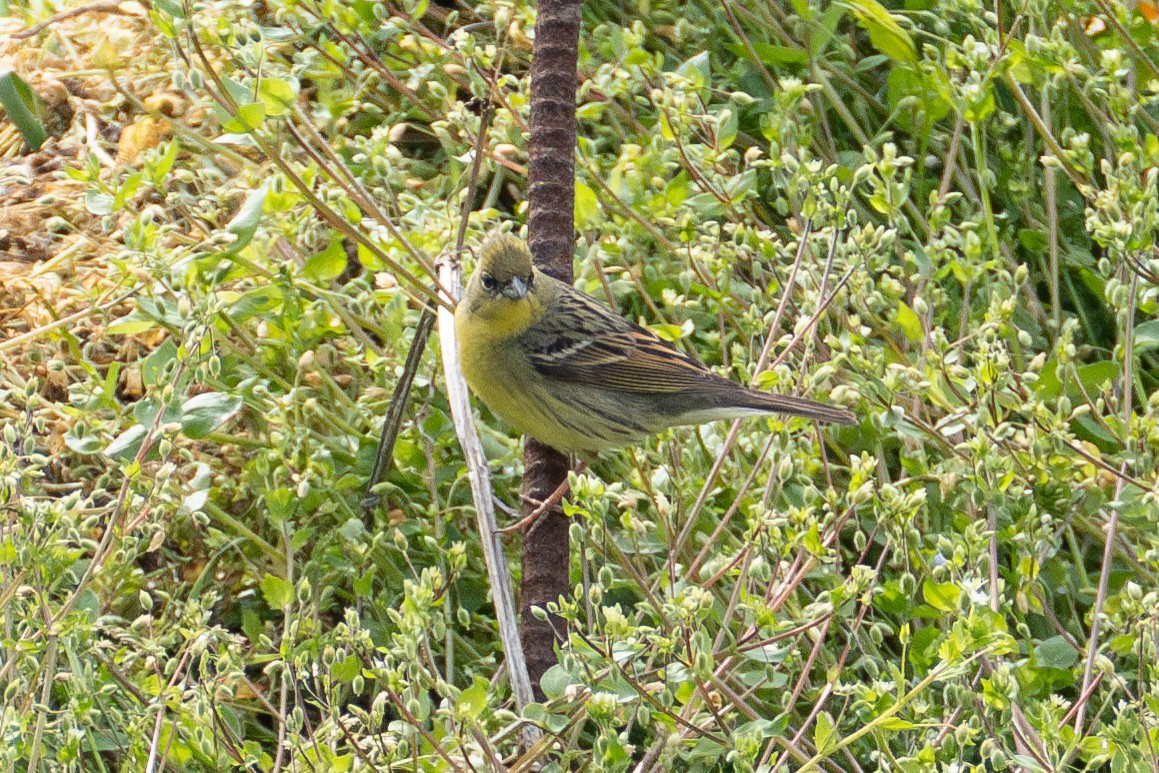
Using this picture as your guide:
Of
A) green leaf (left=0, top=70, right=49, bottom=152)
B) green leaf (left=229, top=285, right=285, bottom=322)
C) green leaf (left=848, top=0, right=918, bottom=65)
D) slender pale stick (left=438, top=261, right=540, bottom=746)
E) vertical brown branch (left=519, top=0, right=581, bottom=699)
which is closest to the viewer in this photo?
slender pale stick (left=438, top=261, right=540, bottom=746)

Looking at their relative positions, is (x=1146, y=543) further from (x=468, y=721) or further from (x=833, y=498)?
(x=468, y=721)

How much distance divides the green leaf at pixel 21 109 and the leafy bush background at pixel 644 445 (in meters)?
0.07

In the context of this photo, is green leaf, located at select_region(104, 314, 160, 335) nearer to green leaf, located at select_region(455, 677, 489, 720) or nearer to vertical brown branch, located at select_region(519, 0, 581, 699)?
vertical brown branch, located at select_region(519, 0, 581, 699)

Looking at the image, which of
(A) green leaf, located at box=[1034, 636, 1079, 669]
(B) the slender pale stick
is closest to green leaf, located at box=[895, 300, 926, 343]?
(A) green leaf, located at box=[1034, 636, 1079, 669]

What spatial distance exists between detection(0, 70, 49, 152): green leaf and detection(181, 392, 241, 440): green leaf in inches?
77.6

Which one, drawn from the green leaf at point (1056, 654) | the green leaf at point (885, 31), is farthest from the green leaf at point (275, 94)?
the green leaf at point (1056, 654)

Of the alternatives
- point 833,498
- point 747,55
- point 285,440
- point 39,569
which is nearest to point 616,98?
point 747,55

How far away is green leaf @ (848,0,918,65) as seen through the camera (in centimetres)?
410

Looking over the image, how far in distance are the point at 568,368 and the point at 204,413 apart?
1.10m

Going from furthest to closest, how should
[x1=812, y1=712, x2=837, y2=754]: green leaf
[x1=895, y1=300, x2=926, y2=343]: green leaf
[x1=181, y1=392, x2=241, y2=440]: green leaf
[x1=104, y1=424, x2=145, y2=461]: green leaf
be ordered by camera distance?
[x1=895, y1=300, x2=926, y2=343]: green leaf, [x1=181, y1=392, x2=241, y2=440]: green leaf, [x1=104, y1=424, x2=145, y2=461]: green leaf, [x1=812, y1=712, x2=837, y2=754]: green leaf

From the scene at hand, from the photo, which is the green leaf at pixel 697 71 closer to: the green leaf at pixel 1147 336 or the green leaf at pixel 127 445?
the green leaf at pixel 1147 336

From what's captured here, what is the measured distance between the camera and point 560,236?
324cm

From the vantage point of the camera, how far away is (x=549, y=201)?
3172mm

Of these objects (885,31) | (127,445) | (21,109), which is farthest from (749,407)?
(21,109)
